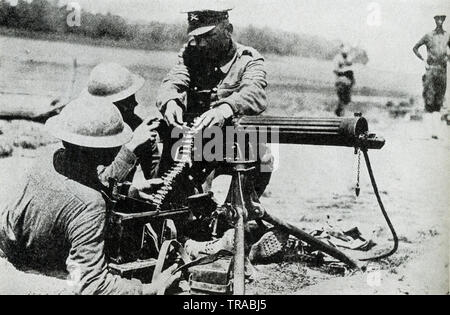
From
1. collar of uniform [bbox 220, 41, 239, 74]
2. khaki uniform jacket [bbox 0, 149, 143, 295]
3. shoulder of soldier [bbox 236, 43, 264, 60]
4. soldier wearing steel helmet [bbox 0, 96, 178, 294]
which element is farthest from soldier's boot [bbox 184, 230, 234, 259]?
shoulder of soldier [bbox 236, 43, 264, 60]

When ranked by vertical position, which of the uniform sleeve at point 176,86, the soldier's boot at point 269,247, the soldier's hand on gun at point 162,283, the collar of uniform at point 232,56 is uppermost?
the collar of uniform at point 232,56

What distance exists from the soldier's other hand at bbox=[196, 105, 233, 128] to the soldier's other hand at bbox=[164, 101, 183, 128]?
375 mm

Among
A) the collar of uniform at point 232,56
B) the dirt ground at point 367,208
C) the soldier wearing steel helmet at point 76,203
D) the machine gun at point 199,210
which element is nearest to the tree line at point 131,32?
the collar of uniform at point 232,56

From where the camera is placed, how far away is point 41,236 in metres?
3.81

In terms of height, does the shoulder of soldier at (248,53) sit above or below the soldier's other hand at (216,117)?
above

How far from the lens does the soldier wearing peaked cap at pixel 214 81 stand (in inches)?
194

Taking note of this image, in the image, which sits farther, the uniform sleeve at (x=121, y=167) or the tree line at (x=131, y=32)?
the tree line at (x=131, y=32)

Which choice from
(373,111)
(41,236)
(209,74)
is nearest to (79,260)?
A: (41,236)

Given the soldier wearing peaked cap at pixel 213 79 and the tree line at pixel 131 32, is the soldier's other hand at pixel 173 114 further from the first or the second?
the tree line at pixel 131 32

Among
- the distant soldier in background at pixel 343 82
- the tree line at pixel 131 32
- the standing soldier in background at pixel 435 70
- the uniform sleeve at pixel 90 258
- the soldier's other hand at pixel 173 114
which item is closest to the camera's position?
the uniform sleeve at pixel 90 258

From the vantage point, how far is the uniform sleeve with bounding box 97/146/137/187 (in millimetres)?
4535

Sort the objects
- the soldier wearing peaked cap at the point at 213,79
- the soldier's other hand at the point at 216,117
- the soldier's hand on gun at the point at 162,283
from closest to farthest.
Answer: the soldier's hand on gun at the point at 162,283 < the soldier's other hand at the point at 216,117 < the soldier wearing peaked cap at the point at 213,79

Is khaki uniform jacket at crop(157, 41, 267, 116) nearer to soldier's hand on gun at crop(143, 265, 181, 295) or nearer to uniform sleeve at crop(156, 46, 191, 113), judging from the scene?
uniform sleeve at crop(156, 46, 191, 113)

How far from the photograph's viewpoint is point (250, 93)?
495 centimetres
